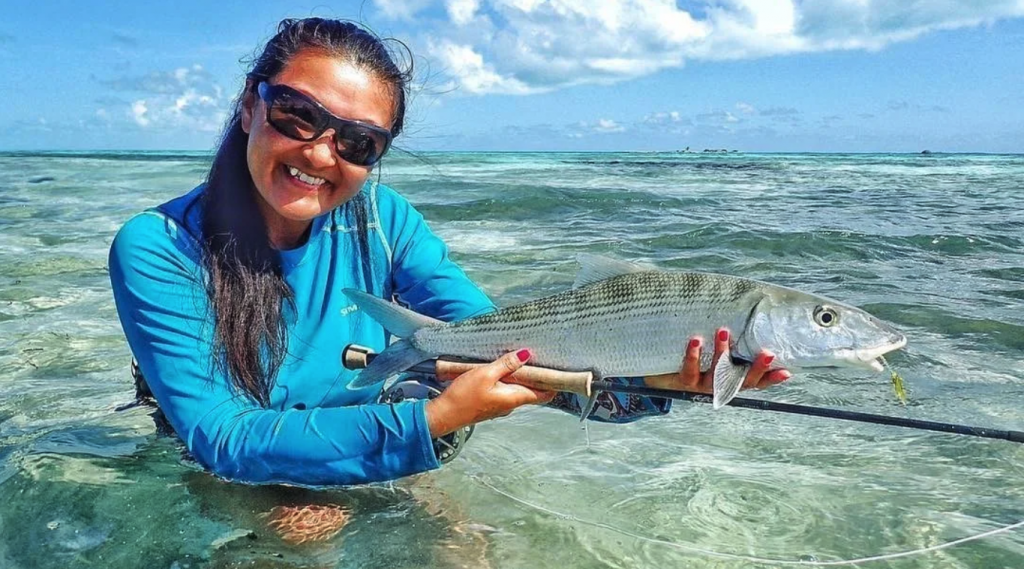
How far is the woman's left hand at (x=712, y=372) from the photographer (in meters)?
2.89

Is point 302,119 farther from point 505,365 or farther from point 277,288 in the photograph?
point 505,365

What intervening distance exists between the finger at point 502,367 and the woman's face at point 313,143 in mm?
884

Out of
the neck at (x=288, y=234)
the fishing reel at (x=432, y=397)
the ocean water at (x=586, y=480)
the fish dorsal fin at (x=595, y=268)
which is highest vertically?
the neck at (x=288, y=234)

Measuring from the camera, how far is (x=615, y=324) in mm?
3072

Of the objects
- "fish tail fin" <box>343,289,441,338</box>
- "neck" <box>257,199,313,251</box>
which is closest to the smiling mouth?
"neck" <box>257,199,313,251</box>

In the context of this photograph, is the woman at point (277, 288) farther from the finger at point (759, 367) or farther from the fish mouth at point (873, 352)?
the fish mouth at point (873, 352)

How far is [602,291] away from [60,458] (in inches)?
112

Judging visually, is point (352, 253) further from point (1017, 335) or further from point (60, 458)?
point (1017, 335)

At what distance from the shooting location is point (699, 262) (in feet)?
33.8

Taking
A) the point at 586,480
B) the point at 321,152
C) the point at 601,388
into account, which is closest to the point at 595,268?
the point at 601,388

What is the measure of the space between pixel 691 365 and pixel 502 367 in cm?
68

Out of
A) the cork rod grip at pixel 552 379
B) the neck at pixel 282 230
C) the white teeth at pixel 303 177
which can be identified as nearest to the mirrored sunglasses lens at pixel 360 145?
the white teeth at pixel 303 177

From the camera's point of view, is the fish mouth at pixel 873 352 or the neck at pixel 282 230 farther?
the neck at pixel 282 230

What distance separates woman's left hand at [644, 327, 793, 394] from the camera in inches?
114
